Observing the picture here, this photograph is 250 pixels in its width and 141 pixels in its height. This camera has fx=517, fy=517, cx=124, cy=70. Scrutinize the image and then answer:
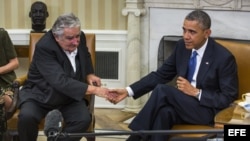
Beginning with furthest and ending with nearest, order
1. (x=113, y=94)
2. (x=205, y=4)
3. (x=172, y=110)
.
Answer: (x=205, y=4) → (x=113, y=94) → (x=172, y=110)

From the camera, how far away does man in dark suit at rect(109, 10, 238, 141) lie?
3.25m

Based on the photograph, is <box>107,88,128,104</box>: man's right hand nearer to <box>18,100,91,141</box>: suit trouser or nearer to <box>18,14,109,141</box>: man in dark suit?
<box>18,14,109,141</box>: man in dark suit

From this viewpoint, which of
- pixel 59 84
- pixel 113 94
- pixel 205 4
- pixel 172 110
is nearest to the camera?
pixel 172 110

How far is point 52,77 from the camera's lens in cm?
342

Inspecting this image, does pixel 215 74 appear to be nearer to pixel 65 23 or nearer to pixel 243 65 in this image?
pixel 243 65

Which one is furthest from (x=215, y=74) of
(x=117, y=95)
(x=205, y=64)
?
(x=117, y=95)

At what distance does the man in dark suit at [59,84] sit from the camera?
341 cm

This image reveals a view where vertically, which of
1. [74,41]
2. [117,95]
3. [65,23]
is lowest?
[117,95]

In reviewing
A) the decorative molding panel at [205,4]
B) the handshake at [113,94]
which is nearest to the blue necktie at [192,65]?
the handshake at [113,94]

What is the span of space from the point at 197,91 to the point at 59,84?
90 cm

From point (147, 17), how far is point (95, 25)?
0.56 meters

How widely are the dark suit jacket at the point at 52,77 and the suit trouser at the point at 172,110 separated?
1.52ft

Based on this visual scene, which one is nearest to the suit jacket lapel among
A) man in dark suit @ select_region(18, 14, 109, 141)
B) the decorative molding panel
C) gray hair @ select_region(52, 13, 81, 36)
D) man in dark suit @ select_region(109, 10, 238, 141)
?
man in dark suit @ select_region(109, 10, 238, 141)

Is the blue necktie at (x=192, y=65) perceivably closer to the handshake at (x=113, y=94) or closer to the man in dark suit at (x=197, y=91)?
the man in dark suit at (x=197, y=91)
